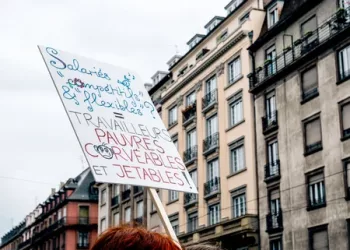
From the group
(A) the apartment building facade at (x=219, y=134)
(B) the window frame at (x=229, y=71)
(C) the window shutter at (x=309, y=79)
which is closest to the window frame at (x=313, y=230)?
(A) the apartment building facade at (x=219, y=134)

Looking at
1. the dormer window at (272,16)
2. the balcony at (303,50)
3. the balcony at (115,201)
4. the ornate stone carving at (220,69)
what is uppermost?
the dormer window at (272,16)

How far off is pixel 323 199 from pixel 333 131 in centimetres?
268

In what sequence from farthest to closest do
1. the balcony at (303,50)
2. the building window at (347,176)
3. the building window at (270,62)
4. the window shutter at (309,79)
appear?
the building window at (270,62), the window shutter at (309,79), the balcony at (303,50), the building window at (347,176)

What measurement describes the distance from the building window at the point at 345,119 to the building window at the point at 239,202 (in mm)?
7981

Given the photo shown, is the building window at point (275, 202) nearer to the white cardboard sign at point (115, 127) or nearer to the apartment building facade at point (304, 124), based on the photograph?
the apartment building facade at point (304, 124)

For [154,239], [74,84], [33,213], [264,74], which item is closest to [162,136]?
[74,84]

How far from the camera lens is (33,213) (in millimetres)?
88000

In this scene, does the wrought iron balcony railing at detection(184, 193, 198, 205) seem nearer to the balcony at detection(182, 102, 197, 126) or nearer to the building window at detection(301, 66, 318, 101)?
the balcony at detection(182, 102, 197, 126)

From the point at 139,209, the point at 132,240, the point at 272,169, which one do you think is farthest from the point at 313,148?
the point at 132,240

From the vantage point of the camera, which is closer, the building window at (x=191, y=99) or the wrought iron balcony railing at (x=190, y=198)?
the wrought iron balcony railing at (x=190, y=198)

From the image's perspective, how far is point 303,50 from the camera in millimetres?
29422

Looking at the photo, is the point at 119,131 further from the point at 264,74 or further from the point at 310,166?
the point at 264,74

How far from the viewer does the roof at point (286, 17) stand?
29766 millimetres

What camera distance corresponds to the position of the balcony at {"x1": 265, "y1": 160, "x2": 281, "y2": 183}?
99.3ft
